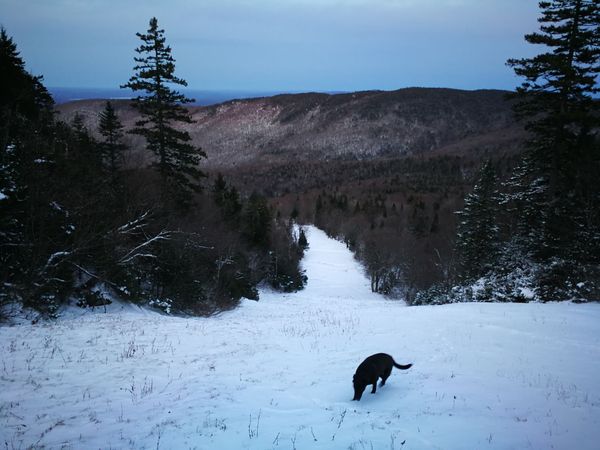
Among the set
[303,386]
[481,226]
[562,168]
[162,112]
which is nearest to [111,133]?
[162,112]

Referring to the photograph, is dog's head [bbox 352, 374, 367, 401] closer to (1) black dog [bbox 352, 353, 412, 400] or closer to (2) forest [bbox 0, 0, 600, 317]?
(1) black dog [bbox 352, 353, 412, 400]

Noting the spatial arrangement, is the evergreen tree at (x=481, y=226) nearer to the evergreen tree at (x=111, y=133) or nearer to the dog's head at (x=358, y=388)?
the dog's head at (x=358, y=388)

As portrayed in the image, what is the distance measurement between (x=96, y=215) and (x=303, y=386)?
13926mm

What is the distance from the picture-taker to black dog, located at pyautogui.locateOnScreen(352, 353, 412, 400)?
Answer: 21.6 feet

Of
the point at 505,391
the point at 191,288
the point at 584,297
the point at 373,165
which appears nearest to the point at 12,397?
the point at 505,391

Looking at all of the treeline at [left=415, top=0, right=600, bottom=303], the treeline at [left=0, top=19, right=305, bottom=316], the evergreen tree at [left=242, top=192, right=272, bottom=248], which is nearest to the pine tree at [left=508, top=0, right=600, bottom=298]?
the treeline at [left=415, top=0, right=600, bottom=303]

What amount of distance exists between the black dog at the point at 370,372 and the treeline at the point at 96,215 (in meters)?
12.4

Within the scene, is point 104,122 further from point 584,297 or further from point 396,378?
point 584,297

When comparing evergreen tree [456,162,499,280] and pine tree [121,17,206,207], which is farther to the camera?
evergreen tree [456,162,499,280]

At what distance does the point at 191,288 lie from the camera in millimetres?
21078

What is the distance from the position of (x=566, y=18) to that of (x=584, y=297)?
44.0ft

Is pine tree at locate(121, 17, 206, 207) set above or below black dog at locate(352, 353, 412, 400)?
above

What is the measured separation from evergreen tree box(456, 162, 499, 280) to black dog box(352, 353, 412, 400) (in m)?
27.2

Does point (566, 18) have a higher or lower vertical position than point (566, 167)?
higher
